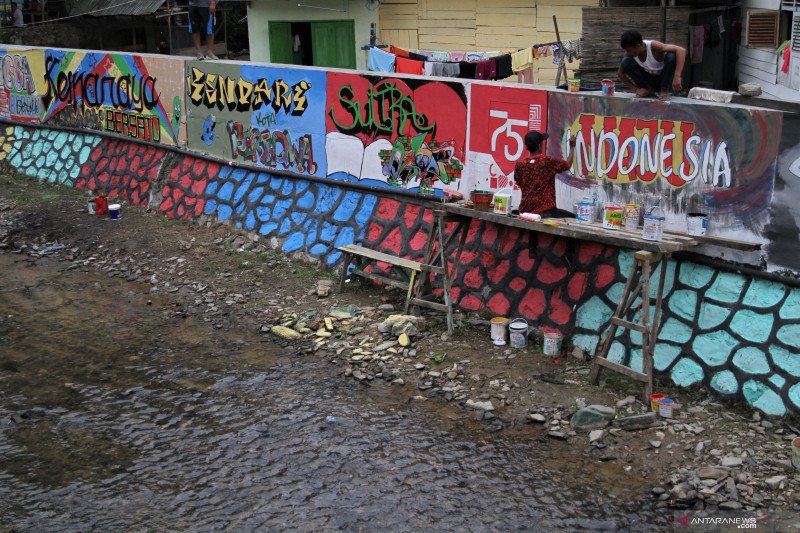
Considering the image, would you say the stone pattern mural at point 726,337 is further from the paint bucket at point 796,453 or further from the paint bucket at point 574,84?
the paint bucket at point 574,84

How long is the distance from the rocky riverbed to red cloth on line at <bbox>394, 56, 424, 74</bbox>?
5.22m

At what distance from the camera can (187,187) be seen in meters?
15.1

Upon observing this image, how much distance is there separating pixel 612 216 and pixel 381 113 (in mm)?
4147

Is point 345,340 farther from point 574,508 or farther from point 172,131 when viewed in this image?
point 172,131

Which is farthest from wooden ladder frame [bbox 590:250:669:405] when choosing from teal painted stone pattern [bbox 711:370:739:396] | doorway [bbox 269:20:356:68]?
doorway [bbox 269:20:356:68]

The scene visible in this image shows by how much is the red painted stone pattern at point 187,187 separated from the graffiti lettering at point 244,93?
3.39 ft

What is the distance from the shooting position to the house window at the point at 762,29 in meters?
12.5

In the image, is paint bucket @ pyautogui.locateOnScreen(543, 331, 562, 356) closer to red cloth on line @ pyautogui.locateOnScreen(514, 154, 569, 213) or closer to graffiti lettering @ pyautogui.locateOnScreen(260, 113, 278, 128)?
red cloth on line @ pyautogui.locateOnScreen(514, 154, 569, 213)

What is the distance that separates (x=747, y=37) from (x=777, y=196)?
5.69m

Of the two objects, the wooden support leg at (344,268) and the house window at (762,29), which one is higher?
the house window at (762,29)

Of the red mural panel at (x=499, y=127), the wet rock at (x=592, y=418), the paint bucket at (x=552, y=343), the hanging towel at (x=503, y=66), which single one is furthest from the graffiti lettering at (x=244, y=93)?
the wet rock at (x=592, y=418)

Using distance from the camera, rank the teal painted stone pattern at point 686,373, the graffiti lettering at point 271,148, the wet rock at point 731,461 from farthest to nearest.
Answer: the graffiti lettering at point 271,148 < the teal painted stone pattern at point 686,373 < the wet rock at point 731,461

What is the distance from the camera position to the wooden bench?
10.8 meters

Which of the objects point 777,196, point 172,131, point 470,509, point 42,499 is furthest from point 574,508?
point 172,131
